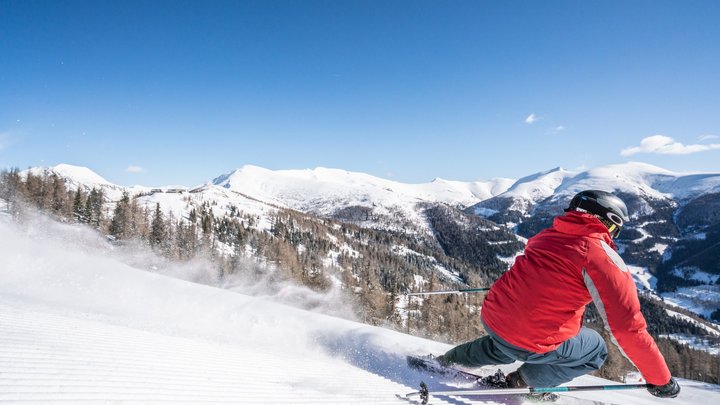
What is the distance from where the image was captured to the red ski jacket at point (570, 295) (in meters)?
3.42

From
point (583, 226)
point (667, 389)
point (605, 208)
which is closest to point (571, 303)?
point (583, 226)

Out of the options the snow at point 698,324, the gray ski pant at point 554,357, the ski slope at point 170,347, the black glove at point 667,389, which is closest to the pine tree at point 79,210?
the ski slope at point 170,347

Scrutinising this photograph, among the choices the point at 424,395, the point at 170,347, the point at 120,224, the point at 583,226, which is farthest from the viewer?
the point at 120,224

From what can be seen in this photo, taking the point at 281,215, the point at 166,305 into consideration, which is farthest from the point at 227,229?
the point at 166,305

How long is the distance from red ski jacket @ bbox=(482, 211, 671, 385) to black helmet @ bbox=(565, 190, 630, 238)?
0.72 feet

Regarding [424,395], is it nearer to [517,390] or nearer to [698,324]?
[517,390]

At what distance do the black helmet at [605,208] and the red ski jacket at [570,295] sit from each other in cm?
22

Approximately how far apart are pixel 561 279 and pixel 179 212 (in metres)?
154

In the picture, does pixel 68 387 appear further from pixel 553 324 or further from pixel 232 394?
pixel 553 324

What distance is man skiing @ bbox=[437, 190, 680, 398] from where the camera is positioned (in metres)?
3.43

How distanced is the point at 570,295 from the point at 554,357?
983mm

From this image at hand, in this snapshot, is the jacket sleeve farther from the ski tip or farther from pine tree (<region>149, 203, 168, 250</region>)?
pine tree (<region>149, 203, 168, 250</region>)

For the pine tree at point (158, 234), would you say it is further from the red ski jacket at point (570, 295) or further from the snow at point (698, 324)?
the snow at point (698, 324)

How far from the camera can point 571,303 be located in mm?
3830
